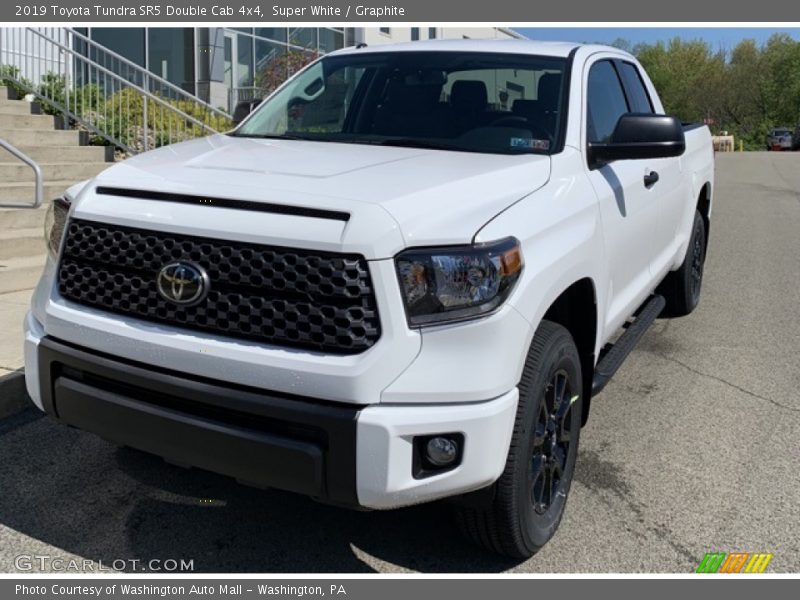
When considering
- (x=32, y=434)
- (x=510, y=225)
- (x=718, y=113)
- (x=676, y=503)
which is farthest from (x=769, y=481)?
(x=718, y=113)

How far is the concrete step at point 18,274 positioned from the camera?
6.58 m

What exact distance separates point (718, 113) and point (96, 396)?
7644 cm

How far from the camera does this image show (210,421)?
8.98 ft

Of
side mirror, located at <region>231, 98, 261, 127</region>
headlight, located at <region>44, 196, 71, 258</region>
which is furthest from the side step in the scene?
side mirror, located at <region>231, 98, 261, 127</region>

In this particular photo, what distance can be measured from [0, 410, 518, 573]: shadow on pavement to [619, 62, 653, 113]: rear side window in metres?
2.82

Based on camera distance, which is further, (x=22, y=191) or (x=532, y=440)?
(x=22, y=191)

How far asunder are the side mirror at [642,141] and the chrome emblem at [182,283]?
1854mm

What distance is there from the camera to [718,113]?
7238 cm

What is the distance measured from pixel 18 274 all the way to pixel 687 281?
16.7 feet

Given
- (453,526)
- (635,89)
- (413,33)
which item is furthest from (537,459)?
(413,33)

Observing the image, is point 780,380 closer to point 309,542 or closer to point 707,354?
point 707,354

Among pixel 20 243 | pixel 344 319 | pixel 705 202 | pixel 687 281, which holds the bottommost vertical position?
pixel 20 243

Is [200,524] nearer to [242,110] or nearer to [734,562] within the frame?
[734,562]

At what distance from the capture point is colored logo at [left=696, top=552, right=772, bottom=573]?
3.22 metres
